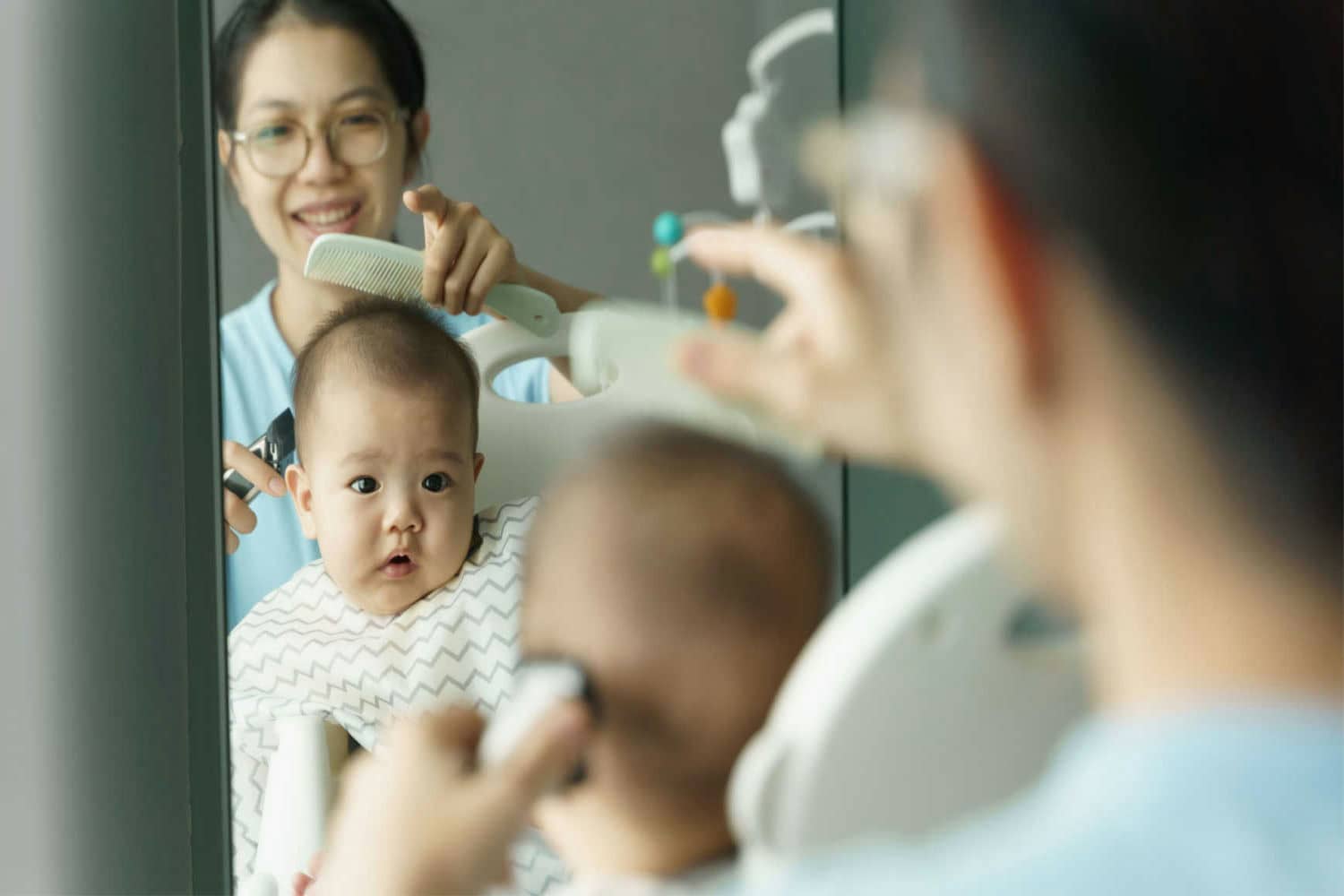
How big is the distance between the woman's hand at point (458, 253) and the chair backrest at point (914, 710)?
15.3 inches

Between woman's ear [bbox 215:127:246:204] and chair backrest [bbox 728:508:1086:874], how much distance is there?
1.64ft

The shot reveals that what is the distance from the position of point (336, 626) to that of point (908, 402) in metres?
0.51

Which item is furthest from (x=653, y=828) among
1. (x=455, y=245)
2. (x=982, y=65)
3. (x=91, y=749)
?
(x=91, y=749)

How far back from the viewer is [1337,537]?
10.6 inches

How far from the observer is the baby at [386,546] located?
0.75 m

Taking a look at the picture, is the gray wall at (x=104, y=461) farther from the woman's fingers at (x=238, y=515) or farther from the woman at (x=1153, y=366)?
the woman at (x=1153, y=366)

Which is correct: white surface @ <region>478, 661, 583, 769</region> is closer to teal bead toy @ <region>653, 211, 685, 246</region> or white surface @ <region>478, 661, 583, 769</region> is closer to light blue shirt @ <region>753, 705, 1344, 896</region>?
light blue shirt @ <region>753, 705, 1344, 896</region>

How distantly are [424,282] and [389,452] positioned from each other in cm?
10

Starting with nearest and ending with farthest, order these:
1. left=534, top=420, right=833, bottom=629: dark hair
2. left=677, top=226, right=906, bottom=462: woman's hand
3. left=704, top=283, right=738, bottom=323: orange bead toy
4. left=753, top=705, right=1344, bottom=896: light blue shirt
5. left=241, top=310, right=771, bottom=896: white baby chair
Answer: left=753, top=705, right=1344, bottom=896: light blue shirt → left=677, top=226, right=906, bottom=462: woman's hand → left=534, top=420, right=833, bottom=629: dark hair → left=704, top=283, right=738, bottom=323: orange bead toy → left=241, top=310, right=771, bottom=896: white baby chair

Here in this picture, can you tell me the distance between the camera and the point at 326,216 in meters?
0.78

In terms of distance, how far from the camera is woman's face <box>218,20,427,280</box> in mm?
765

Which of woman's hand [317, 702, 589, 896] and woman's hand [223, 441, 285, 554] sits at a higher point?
woman's hand [223, 441, 285, 554]

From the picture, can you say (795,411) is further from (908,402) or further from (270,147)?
(270,147)

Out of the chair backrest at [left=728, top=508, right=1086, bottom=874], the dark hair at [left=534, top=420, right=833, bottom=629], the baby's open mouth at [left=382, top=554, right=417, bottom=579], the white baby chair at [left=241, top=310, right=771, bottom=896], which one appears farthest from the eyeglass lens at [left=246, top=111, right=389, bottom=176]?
the chair backrest at [left=728, top=508, right=1086, bottom=874]
